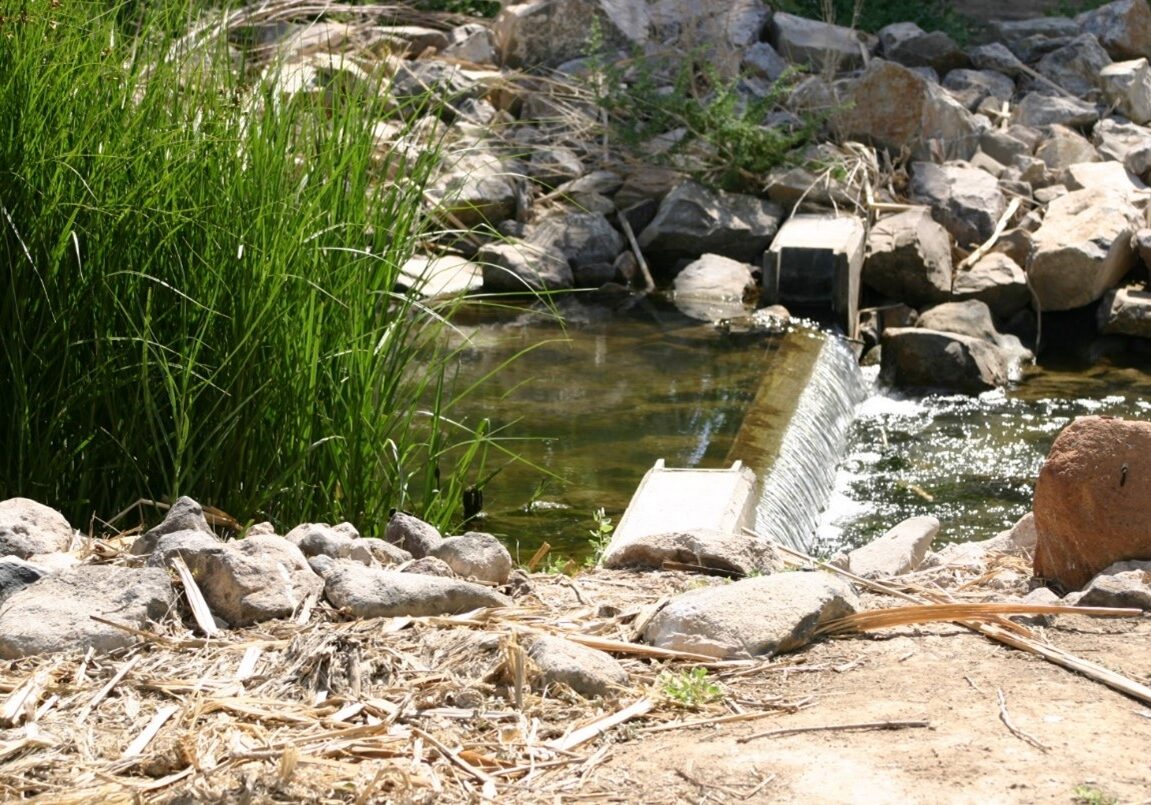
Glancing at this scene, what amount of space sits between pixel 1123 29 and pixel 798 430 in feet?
24.5

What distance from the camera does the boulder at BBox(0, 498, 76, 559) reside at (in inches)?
109

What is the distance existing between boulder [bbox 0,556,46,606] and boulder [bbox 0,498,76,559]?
14 cm

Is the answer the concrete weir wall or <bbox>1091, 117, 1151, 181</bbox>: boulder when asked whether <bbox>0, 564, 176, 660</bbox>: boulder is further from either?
<bbox>1091, 117, 1151, 181</bbox>: boulder

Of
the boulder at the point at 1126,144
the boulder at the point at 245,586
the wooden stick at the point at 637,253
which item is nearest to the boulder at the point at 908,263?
the wooden stick at the point at 637,253

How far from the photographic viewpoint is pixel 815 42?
11180 mm

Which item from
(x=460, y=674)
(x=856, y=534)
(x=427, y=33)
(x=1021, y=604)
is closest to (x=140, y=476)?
(x=460, y=674)

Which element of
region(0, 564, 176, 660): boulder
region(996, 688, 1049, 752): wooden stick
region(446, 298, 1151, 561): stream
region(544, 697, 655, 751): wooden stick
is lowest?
region(446, 298, 1151, 561): stream

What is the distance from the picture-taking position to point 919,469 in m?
6.59

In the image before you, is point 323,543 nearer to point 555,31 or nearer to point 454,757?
point 454,757

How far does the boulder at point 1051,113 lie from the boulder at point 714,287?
311 cm

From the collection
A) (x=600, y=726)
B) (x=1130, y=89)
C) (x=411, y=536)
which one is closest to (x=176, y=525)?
(x=411, y=536)

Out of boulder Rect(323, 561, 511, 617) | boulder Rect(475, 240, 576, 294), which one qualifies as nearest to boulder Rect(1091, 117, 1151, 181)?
boulder Rect(475, 240, 576, 294)

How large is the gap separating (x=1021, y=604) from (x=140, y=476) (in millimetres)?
1923

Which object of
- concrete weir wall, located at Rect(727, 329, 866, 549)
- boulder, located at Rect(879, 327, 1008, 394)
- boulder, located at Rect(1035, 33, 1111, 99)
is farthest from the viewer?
boulder, located at Rect(1035, 33, 1111, 99)
